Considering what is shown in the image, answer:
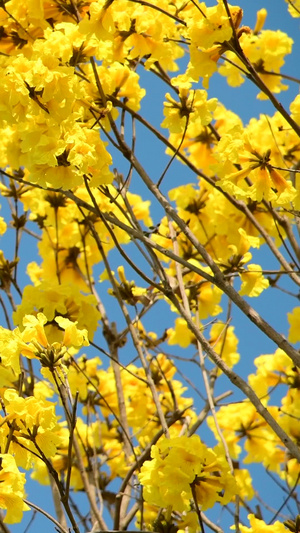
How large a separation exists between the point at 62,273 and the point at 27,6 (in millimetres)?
1630

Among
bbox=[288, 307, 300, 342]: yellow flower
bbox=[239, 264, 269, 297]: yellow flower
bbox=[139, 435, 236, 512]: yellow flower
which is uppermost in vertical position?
bbox=[288, 307, 300, 342]: yellow flower

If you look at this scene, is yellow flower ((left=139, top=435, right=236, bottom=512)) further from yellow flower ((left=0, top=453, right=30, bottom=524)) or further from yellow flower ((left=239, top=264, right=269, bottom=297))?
yellow flower ((left=239, top=264, right=269, bottom=297))

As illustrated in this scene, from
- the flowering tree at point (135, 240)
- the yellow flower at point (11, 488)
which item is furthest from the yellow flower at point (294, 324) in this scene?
the yellow flower at point (11, 488)

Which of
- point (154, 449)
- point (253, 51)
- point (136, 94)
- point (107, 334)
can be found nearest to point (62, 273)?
point (107, 334)

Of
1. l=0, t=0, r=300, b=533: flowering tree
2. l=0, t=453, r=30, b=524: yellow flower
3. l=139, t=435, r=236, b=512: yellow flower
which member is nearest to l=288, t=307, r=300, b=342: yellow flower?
l=0, t=0, r=300, b=533: flowering tree

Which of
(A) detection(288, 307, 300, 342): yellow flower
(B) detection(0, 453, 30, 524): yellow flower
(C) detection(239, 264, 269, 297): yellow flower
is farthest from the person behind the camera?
(A) detection(288, 307, 300, 342): yellow flower

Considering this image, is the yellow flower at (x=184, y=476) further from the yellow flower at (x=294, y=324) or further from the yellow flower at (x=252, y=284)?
the yellow flower at (x=294, y=324)

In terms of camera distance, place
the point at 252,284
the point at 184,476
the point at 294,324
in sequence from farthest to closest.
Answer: the point at 294,324
the point at 252,284
the point at 184,476

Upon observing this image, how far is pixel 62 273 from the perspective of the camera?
4.20m

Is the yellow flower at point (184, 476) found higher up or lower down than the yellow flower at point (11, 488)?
higher up

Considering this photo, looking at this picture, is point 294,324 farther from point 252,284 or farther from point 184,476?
point 184,476

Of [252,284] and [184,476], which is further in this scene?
[252,284]

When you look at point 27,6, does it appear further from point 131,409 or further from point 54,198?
point 131,409

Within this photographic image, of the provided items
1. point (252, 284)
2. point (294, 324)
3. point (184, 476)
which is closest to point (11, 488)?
point (184, 476)
